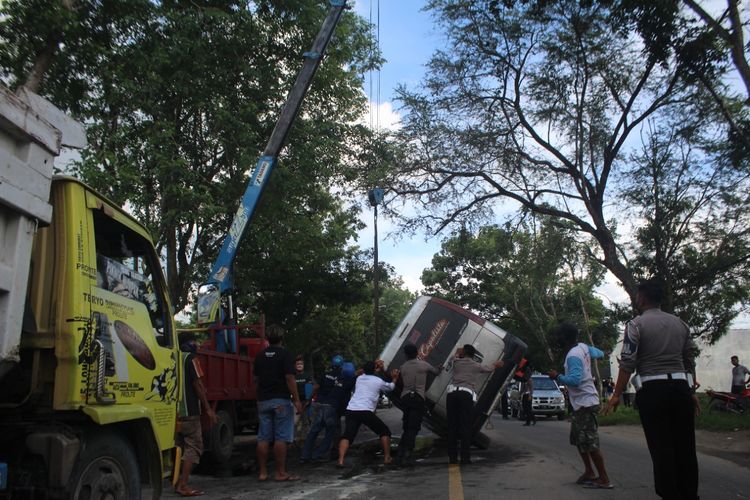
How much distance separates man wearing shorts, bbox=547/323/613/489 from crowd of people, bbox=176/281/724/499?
11 mm

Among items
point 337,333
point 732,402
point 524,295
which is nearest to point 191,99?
point 732,402

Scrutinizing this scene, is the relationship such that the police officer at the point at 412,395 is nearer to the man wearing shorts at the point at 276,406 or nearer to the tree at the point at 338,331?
the man wearing shorts at the point at 276,406

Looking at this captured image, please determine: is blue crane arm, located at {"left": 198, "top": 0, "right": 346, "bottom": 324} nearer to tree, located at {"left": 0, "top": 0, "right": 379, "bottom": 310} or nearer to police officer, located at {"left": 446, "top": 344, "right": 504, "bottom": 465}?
tree, located at {"left": 0, "top": 0, "right": 379, "bottom": 310}

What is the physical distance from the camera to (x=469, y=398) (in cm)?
860

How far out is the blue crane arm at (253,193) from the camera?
474 inches

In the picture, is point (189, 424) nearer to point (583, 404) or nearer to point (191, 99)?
point (583, 404)

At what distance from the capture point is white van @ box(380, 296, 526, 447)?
30.7 feet

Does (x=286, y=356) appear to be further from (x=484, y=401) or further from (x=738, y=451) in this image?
(x=738, y=451)

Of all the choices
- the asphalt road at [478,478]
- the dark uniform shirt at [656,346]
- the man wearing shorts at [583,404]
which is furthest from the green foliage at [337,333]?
the dark uniform shirt at [656,346]

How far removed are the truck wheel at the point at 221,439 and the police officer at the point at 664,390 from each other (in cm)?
647

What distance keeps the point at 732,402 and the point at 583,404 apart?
12403mm

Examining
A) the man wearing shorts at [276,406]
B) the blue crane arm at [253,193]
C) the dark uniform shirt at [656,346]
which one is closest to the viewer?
the dark uniform shirt at [656,346]

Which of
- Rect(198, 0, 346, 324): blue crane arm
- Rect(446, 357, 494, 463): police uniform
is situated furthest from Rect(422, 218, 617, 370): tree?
Rect(446, 357, 494, 463): police uniform

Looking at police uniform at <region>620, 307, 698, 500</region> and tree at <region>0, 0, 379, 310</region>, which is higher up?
tree at <region>0, 0, 379, 310</region>
